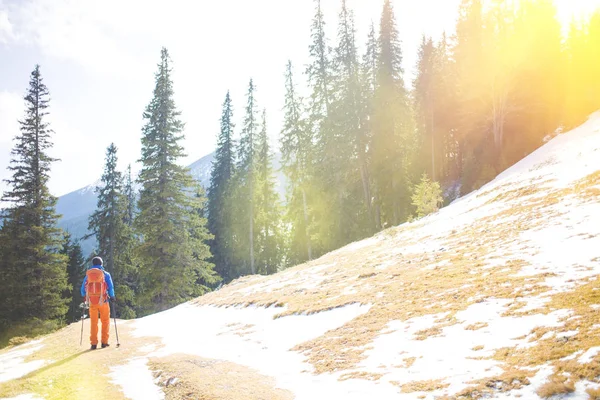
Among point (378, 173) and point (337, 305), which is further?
point (378, 173)

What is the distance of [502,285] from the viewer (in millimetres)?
8102

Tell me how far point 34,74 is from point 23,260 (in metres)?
13.9

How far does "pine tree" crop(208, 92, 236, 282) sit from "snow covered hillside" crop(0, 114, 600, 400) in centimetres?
3580

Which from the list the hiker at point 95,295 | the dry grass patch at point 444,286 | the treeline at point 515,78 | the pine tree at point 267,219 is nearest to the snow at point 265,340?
the dry grass patch at point 444,286

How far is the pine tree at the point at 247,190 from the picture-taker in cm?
4547

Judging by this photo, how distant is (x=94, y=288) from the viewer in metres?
11.2

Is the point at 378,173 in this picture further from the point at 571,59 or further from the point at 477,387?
the point at 477,387

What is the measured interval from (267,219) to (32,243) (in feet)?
89.9

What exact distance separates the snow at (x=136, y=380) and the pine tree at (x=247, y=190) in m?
35.4

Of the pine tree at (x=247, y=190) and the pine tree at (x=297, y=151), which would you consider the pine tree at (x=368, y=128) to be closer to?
the pine tree at (x=297, y=151)

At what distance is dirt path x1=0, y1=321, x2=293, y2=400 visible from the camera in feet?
22.0

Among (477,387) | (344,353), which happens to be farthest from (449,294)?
(477,387)

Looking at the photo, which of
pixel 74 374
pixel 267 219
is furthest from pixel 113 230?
pixel 74 374

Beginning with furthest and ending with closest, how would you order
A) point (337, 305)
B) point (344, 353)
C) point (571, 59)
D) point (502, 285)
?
1. point (571, 59)
2. point (337, 305)
3. point (502, 285)
4. point (344, 353)
